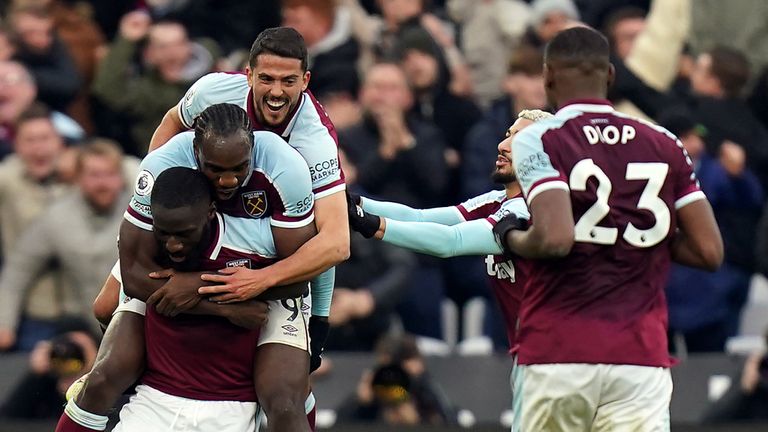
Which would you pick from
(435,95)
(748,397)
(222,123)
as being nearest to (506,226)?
(222,123)

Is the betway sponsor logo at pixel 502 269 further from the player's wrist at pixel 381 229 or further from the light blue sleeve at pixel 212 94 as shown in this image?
the light blue sleeve at pixel 212 94

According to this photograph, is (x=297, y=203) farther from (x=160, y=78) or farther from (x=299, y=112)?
(x=160, y=78)

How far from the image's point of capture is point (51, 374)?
10125 millimetres

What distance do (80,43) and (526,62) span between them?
3376 millimetres

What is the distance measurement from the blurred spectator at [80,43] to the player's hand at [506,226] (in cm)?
620

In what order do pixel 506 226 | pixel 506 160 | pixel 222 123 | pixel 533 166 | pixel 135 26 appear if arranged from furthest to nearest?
pixel 135 26 < pixel 506 160 < pixel 222 123 < pixel 506 226 < pixel 533 166

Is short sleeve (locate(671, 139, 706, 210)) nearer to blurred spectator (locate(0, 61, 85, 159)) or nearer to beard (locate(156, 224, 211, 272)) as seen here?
beard (locate(156, 224, 211, 272))

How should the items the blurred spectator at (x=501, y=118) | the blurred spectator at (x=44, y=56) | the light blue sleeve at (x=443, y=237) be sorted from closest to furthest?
the light blue sleeve at (x=443, y=237), the blurred spectator at (x=501, y=118), the blurred spectator at (x=44, y=56)

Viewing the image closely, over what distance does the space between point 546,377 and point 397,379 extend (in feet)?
12.6

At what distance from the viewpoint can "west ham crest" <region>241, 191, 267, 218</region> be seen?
686 cm

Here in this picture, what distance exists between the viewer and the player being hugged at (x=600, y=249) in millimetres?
6258

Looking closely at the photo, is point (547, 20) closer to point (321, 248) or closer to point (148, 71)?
point (148, 71)

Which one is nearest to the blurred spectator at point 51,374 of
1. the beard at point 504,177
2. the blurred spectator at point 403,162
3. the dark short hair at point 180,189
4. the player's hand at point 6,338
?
the player's hand at point 6,338

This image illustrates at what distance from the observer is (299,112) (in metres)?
7.14
